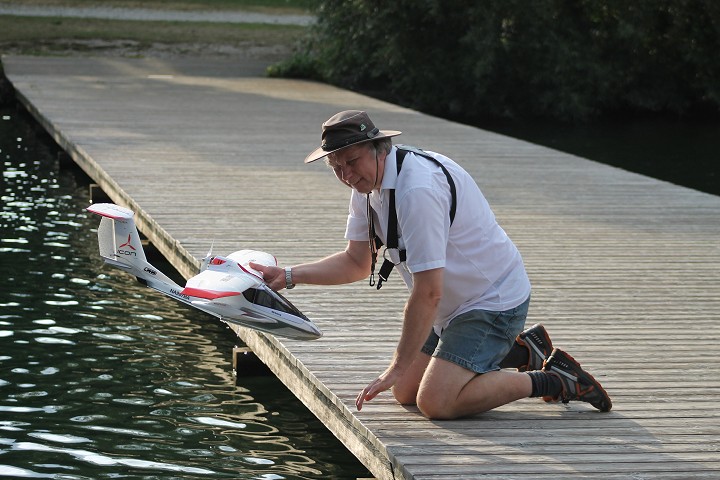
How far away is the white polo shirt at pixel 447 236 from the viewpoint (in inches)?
191

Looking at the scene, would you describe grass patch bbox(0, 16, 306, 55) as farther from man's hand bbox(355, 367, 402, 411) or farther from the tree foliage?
man's hand bbox(355, 367, 402, 411)

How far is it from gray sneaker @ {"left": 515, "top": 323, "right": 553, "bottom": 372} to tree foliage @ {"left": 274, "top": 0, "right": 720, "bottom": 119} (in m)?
16.7

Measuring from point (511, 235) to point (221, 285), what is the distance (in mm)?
5104

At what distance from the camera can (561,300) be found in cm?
765

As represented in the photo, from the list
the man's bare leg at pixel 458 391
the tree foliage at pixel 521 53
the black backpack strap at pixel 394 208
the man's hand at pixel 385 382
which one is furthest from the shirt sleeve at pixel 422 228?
the tree foliage at pixel 521 53

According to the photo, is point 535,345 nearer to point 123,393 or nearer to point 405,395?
point 405,395

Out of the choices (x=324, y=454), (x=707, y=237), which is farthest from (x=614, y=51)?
(x=324, y=454)

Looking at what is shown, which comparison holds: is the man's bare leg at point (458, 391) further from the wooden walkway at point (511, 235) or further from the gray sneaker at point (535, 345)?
the gray sneaker at point (535, 345)

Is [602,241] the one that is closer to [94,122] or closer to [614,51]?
[94,122]

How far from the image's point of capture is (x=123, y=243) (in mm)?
5168

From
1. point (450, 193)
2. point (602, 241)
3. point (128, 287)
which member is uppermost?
point (450, 193)

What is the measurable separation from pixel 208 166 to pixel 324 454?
21.7 feet

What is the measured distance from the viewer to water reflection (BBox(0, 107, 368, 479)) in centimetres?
620

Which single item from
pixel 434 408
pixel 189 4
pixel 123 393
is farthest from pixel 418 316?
pixel 189 4
